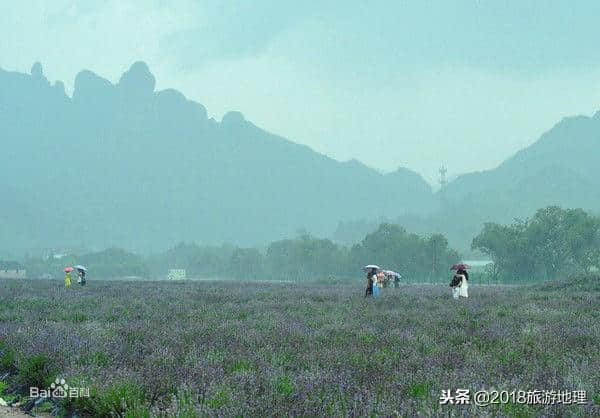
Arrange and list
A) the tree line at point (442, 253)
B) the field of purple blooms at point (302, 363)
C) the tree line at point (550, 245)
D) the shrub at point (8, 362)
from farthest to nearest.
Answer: the tree line at point (442, 253) → the tree line at point (550, 245) → the shrub at point (8, 362) → the field of purple blooms at point (302, 363)

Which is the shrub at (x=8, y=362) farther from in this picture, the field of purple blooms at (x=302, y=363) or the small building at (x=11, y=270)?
the small building at (x=11, y=270)

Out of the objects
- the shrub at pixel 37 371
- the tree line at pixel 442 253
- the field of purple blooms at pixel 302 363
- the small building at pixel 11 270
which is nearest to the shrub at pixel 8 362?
the field of purple blooms at pixel 302 363

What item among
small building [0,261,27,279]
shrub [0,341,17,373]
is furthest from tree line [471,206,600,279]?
small building [0,261,27,279]

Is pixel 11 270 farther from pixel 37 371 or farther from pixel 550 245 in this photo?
pixel 37 371

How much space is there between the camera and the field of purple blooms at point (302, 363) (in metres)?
4.66

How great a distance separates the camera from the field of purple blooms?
15.3ft

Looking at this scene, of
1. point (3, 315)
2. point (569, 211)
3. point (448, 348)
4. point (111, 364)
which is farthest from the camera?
point (569, 211)

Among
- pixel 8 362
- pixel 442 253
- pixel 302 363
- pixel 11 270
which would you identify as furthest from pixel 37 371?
pixel 11 270

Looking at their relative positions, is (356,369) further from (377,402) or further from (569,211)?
(569,211)

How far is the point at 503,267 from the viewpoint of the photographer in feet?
213

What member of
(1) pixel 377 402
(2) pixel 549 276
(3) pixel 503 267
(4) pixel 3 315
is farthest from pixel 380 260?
(1) pixel 377 402

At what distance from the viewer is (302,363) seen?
6.79 meters

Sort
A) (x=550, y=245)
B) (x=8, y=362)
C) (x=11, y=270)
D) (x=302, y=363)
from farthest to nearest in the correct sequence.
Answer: (x=11, y=270) → (x=550, y=245) → (x=8, y=362) → (x=302, y=363)

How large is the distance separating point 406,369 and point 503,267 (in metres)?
63.5
